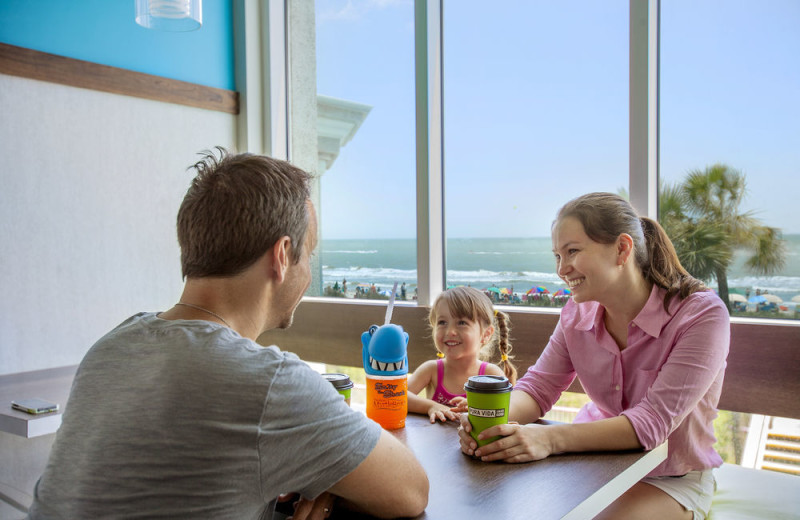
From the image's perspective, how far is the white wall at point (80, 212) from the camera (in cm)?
292

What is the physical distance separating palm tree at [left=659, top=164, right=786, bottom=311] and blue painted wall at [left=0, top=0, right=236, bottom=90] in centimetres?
264

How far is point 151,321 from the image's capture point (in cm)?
A: 100

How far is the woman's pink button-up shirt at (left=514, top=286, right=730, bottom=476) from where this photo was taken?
1472mm

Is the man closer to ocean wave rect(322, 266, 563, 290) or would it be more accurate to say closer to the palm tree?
the palm tree

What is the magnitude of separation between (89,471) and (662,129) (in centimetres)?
236

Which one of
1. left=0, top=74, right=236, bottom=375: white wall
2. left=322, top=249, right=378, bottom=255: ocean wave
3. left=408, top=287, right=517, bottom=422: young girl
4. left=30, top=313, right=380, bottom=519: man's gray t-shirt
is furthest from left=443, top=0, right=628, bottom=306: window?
left=30, top=313, right=380, bottom=519: man's gray t-shirt

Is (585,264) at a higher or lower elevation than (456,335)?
higher

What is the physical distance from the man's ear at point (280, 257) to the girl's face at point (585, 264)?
939mm

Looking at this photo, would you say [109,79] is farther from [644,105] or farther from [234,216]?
[234,216]

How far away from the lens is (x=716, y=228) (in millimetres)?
2402

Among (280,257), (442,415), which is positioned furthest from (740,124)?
(280,257)

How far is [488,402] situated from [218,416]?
1.96ft

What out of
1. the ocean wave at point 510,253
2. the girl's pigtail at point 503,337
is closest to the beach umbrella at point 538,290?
the ocean wave at point 510,253

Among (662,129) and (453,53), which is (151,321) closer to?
(662,129)
